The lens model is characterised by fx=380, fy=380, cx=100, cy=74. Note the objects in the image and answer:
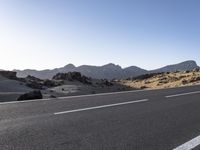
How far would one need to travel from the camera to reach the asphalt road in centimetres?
573

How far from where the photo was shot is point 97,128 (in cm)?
702

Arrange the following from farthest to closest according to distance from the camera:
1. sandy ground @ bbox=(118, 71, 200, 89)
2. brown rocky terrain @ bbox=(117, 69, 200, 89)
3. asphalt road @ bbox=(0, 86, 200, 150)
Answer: brown rocky terrain @ bbox=(117, 69, 200, 89)
sandy ground @ bbox=(118, 71, 200, 89)
asphalt road @ bbox=(0, 86, 200, 150)

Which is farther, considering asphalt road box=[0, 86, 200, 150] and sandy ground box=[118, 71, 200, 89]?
sandy ground box=[118, 71, 200, 89]

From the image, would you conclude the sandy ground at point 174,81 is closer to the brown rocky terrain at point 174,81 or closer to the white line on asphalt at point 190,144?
the brown rocky terrain at point 174,81

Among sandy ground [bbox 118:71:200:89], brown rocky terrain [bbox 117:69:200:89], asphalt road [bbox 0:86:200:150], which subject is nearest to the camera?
asphalt road [bbox 0:86:200:150]

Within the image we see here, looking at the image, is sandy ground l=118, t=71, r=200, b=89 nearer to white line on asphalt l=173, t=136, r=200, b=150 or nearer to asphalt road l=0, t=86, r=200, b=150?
asphalt road l=0, t=86, r=200, b=150

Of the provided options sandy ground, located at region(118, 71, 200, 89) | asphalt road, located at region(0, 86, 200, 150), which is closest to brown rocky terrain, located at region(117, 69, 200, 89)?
sandy ground, located at region(118, 71, 200, 89)

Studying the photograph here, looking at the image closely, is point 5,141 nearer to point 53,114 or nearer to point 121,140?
point 121,140

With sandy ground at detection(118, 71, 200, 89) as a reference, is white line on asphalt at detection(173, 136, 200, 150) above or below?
below

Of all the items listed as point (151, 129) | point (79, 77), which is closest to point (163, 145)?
point (151, 129)

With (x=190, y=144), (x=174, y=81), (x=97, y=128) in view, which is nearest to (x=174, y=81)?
(x=174, y=81)

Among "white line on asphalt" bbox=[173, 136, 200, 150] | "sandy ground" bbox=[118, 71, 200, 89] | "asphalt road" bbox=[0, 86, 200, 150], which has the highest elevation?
"sandy ground" bbox=[118, 71, 200, 89]

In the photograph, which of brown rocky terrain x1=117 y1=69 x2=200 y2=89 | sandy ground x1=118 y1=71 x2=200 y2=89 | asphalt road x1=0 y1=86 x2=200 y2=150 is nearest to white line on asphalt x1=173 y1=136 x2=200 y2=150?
asphalt road x1=0 y1=86 x2=200 y2=150

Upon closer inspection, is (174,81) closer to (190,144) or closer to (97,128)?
(97,128)
